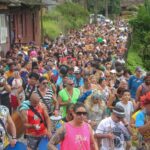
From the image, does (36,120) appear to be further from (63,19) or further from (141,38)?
(63,19)

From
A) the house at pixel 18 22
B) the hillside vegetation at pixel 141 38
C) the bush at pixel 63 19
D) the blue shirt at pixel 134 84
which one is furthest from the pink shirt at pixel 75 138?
the bush at pixel 63 19

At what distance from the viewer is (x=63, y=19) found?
174 feet

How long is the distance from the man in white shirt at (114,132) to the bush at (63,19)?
109 ft

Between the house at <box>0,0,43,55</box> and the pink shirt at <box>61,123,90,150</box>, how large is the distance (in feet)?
53.9

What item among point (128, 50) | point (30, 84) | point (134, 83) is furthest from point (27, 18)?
point (30, 84)

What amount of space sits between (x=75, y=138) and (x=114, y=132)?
5.04 feet

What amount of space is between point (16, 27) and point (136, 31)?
22.6 feet

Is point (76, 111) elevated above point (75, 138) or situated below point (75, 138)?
above

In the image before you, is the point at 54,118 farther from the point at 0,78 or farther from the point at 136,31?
the point at 136,31

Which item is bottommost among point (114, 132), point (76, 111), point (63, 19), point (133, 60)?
point (133, 60)

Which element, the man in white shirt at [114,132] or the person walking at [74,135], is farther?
the man in white shirt at [114,132]

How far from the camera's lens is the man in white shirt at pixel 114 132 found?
8430 millimetres

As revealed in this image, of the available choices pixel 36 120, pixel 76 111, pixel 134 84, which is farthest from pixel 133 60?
pixel 76 111

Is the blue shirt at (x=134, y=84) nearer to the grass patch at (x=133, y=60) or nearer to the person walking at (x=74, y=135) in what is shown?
the person walking at (x=74, y=135)
